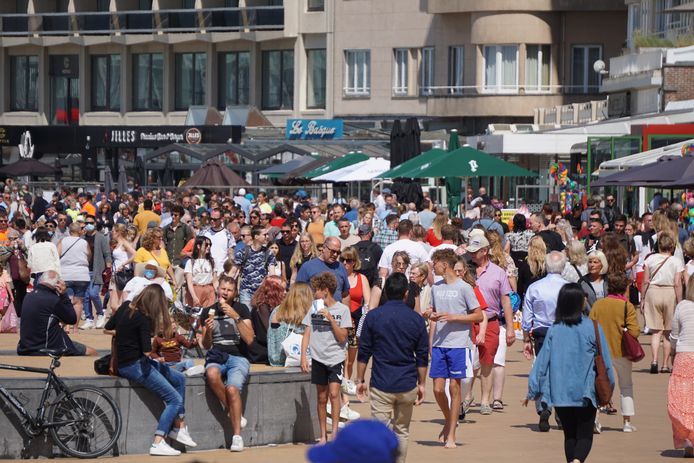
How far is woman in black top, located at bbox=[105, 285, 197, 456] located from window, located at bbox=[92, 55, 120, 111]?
2294 inches

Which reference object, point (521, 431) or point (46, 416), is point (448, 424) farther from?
point (46, 416)

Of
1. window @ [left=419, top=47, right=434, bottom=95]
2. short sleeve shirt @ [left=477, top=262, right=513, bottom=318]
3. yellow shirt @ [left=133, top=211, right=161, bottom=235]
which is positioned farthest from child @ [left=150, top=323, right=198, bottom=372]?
window @ [left=419, top=47, right=434, bottom=95]

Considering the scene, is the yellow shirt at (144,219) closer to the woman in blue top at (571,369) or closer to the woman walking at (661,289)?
the woman walking at (661,289)

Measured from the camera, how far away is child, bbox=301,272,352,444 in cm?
1255

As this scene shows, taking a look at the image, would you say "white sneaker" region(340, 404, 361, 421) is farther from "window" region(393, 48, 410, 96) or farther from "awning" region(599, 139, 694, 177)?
"window" region(393, 48, 410, 96)

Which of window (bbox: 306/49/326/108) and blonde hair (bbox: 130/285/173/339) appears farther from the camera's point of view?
window (bbox: 306/49/326/108)

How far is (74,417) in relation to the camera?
1229cm

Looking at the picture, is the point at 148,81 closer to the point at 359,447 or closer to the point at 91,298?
the point at 91,298

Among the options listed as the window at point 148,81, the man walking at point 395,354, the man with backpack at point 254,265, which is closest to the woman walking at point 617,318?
the man walking at point 395,354

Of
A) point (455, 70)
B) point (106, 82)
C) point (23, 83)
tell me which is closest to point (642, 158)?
point (455, 70)

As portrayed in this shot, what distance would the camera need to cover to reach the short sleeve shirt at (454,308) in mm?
12539

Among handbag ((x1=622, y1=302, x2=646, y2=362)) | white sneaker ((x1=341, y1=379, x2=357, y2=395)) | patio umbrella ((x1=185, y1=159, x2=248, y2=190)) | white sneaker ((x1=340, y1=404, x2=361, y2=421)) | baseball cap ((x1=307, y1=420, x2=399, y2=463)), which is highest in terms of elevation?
patio umbrella ((x1=185, y1=159, x2=248, y2=190))

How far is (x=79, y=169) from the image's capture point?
65.4m

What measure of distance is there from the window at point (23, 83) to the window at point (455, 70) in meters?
23.5
